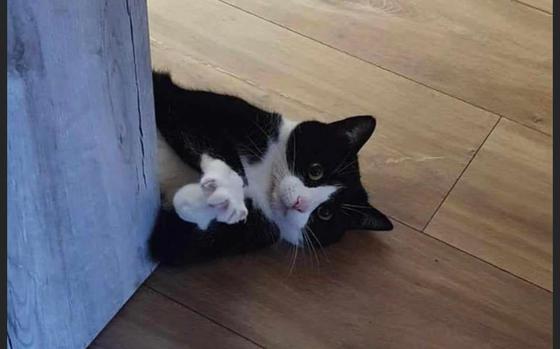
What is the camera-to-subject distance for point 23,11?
2.68 ft

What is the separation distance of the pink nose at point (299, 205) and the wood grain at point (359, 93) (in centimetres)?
25

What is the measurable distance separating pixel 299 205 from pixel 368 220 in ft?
0.54

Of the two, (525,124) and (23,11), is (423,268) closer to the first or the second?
(525,124)

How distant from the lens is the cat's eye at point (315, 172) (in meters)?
1.30

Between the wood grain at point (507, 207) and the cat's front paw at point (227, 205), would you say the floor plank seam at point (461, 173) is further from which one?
the cat's front paw at point (227, 205)

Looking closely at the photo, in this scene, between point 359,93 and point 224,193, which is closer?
point 224,193

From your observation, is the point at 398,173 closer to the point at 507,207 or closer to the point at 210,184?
the point at 507,207

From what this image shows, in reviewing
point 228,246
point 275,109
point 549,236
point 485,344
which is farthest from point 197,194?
point 549,236

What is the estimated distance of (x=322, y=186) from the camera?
1295 millimetres

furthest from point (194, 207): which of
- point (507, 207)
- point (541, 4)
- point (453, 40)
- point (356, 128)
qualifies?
point (541, 4)

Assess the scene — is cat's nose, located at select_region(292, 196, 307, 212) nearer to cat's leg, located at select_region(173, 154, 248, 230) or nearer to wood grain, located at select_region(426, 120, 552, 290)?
cat's leg, located at select_region(173, 154, 248, 230)

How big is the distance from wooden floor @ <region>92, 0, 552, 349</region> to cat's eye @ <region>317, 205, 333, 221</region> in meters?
0.11

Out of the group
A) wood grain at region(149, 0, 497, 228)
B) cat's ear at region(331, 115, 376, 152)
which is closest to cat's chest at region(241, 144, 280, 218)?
cat's ear at region(331, 115, 376, 152)

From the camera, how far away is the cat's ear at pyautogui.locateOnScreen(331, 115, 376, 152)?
1.34 m
